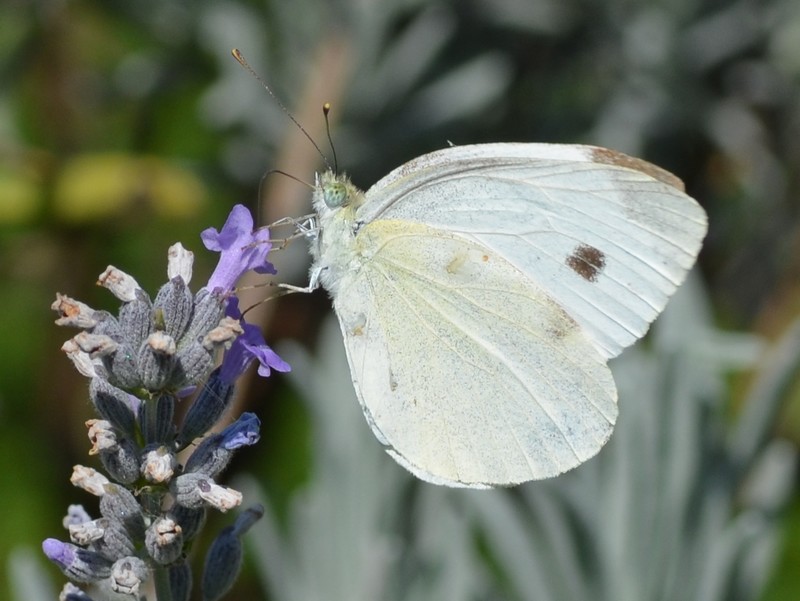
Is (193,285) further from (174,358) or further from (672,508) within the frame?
(174,358)

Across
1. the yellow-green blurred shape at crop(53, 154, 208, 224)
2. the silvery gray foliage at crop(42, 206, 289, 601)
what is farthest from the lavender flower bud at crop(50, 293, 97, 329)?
the yellow-green blurred shape at crop(53, 154, 208, 224)

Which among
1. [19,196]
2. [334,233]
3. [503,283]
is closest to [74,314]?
[334,233]

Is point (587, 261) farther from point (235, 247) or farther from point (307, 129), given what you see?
point (307, 129)

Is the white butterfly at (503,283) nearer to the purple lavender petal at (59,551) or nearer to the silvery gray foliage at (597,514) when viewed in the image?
the silvery gray foliage at (597,514)

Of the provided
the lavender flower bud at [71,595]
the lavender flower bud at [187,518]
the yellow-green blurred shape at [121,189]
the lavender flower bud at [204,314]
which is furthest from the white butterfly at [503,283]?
the yellow-green blurred shape at [121,189]

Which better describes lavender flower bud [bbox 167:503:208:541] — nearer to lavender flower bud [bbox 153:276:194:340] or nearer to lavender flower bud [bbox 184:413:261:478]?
lavender flower bud [bbox 184:413:261:478]

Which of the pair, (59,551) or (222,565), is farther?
(222,565)
